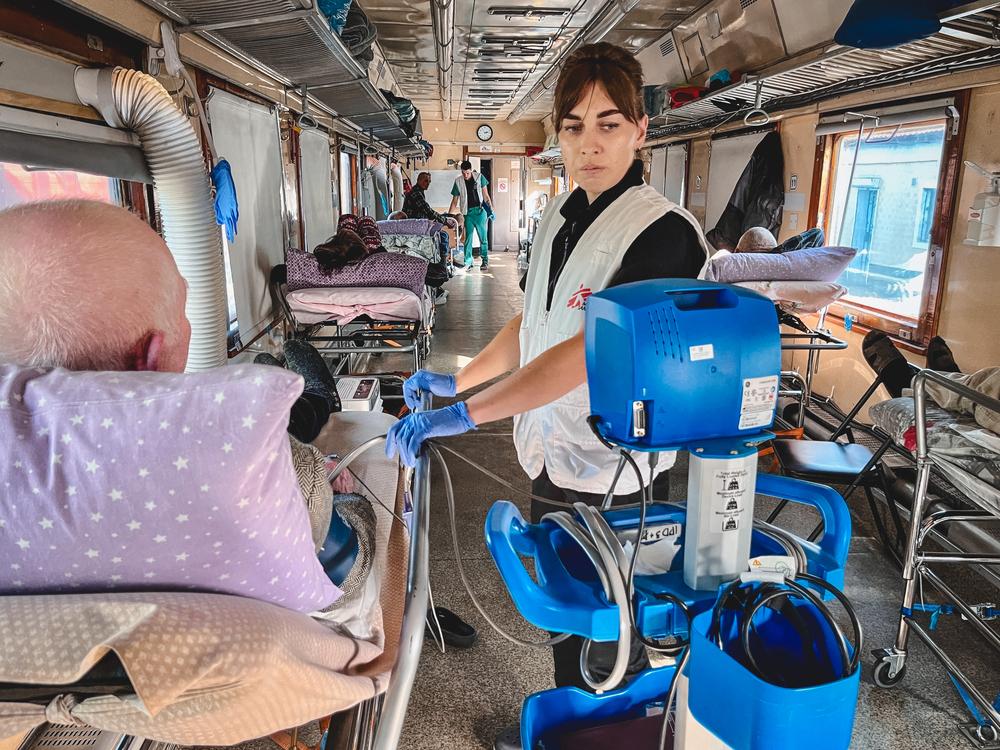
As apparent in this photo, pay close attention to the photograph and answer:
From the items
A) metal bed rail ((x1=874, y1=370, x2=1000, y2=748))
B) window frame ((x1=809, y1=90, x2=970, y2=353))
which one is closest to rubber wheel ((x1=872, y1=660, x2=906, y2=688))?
metal bed rail ((x1=874, y1=370, x2=1000, y2=748))

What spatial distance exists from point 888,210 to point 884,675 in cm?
345

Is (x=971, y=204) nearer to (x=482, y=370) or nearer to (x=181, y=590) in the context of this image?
(x=482, y=370)

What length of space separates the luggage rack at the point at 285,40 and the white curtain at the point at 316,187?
22.8 inches

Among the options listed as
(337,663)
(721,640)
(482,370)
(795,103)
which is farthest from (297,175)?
(721,640)

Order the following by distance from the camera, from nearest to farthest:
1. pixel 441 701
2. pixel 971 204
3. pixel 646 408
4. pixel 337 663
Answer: pixel 646 408 < pixel 337 663 < pixel 441 701 < pixel 971 204

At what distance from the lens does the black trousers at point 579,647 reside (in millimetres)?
1684

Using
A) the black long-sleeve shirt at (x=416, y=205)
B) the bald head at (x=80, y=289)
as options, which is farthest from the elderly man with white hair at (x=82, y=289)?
the black long-sleeve shirt at (x=416, y=205)

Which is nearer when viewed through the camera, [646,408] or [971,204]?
[646,408]

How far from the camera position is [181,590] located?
0.90m

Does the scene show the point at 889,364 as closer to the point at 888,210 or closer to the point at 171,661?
the point at 888,210

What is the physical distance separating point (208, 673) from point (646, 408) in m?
0.63

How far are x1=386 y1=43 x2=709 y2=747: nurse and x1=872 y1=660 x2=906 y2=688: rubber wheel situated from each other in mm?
1132

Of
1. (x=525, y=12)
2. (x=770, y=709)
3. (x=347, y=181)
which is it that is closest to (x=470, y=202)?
(x=347, y=181)

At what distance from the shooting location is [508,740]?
1984mm
